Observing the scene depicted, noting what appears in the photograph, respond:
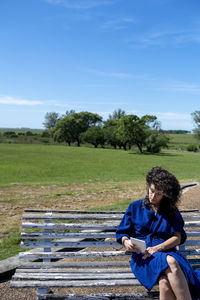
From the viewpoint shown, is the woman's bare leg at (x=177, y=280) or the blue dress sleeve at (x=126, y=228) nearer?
the woman's bare leg at (x=177, y=280)

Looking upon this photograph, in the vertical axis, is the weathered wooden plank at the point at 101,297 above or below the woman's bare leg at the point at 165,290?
below

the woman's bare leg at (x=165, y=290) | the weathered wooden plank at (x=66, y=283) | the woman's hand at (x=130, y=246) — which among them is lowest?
the weathered wooden plank at (x=66, y=283)

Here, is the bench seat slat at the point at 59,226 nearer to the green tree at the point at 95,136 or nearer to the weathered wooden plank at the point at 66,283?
the weathered wooden plank at the point at 66,283

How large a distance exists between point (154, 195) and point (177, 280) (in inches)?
32.8

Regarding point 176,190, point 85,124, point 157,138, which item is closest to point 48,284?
point 176,190

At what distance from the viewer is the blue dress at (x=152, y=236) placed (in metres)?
2.86

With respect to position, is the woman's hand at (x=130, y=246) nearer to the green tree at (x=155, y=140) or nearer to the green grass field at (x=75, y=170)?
the green grass field at (x=75, y=170)

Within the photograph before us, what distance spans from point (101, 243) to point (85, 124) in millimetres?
70714

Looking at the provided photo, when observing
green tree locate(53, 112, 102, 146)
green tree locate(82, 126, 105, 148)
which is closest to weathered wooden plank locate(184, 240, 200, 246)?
green tree locate(82, 126, 105, 148)

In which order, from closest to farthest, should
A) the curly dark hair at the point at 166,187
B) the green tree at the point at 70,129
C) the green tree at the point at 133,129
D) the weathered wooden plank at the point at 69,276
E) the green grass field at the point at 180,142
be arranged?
1. the weathered wooden plank at the point at 69,276
2. the curly dark hair at the point at 166,187
3. the green tree at the point at 133,129
4. the green grass field at the point at 180,142
5. the green tree at the point at 70,129

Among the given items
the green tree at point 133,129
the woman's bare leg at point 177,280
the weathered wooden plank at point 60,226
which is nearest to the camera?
the woman's bare leg at point 177,280

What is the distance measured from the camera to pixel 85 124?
73688 millimetres

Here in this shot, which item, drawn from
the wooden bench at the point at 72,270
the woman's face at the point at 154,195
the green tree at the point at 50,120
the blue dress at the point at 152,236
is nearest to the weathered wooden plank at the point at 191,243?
the wooden bench at the point at 72,270

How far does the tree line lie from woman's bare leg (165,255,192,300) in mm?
42397
